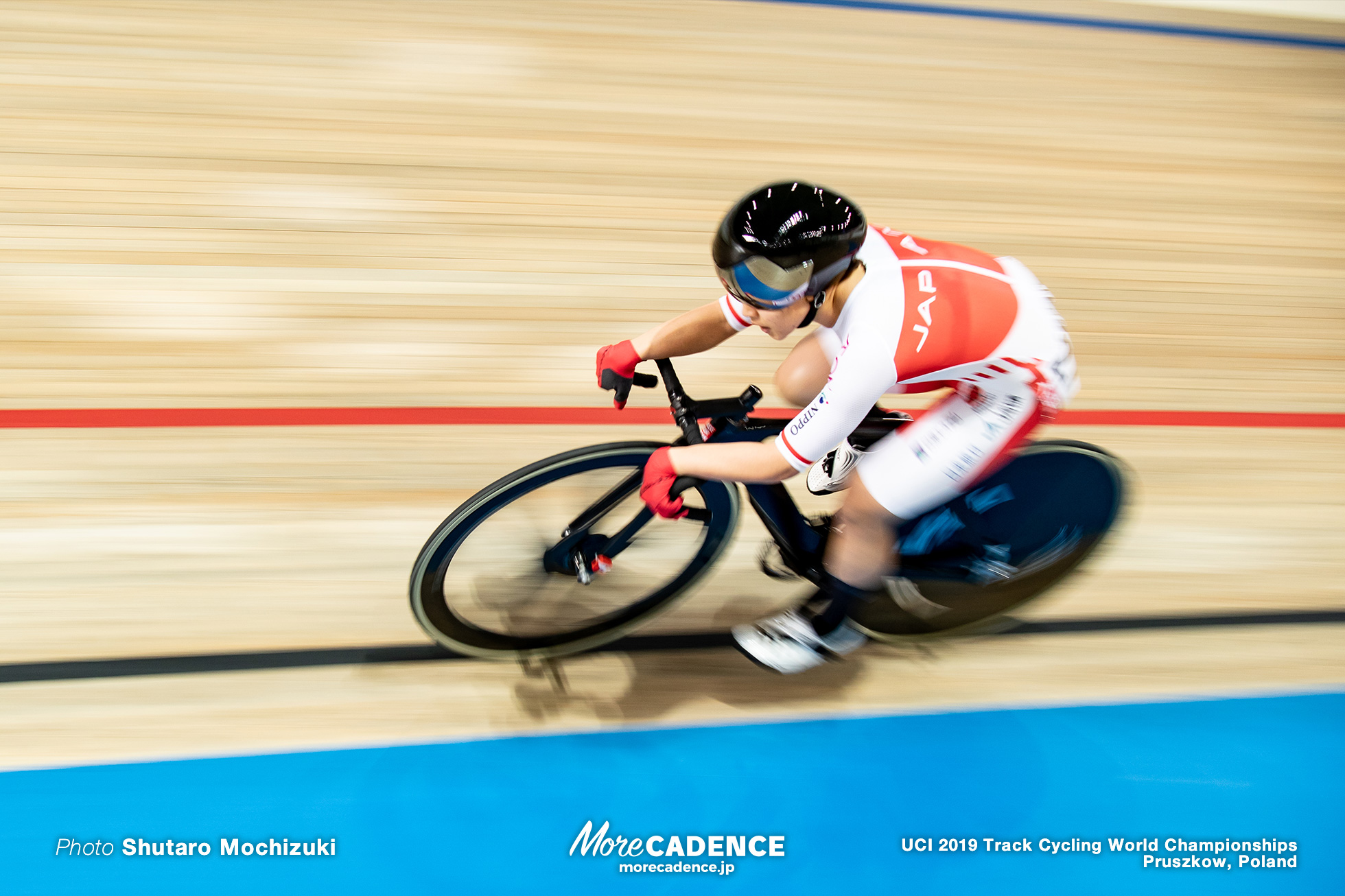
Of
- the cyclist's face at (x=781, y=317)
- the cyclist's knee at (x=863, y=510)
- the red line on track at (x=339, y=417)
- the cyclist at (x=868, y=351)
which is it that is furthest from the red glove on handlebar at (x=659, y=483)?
the red line on track at (x=339, y=417)

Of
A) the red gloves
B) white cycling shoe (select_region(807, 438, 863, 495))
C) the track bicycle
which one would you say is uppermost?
the red gloves

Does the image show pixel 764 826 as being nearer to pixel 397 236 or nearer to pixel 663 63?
pixel 397 236

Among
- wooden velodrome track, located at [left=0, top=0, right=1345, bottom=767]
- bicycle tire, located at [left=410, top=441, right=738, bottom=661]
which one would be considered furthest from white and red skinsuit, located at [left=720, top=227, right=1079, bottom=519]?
wooden velodrome track, located at [left=0, top=0, right=1345, bottom=767]

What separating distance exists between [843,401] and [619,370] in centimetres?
47

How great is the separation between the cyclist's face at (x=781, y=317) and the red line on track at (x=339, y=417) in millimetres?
632

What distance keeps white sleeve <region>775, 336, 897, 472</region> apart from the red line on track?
26.5 inches

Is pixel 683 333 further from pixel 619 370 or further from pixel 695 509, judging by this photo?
pixel 695 509

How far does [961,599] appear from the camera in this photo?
206 cm

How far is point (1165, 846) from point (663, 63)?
3012 millimetres

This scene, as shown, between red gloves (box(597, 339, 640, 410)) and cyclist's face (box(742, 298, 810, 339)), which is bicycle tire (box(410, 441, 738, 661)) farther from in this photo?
cyclist's face (box(742, 298, 810, 339))

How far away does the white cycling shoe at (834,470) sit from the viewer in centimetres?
182

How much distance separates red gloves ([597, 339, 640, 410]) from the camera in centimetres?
161

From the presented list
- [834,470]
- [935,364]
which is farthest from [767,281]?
[834,470]

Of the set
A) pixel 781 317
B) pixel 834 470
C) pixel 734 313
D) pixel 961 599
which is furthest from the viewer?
pixel 961 599
